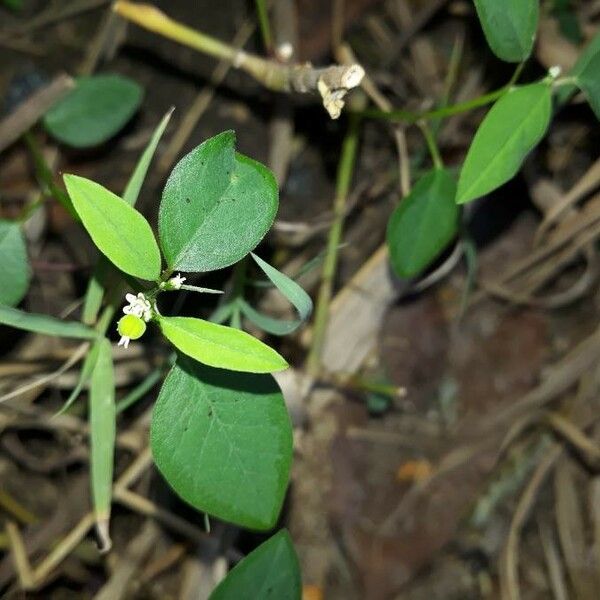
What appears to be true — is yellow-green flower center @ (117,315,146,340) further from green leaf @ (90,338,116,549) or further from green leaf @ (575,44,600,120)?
green leaf @ (575,44,600,120)

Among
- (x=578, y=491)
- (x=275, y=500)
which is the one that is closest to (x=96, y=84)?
(x=275, y=500)

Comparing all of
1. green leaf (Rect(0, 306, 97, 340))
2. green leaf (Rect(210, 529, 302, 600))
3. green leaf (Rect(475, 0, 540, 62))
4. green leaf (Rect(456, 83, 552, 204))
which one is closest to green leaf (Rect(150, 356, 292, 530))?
green leaf (Rect(210, 529, 302, 600))

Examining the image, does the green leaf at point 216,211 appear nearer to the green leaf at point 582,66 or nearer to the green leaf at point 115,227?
the green leaf at point 115,227

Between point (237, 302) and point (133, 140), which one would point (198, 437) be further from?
point (133, 140)

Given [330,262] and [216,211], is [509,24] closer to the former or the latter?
[216,211]

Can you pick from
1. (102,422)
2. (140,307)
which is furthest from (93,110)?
(140,307)
